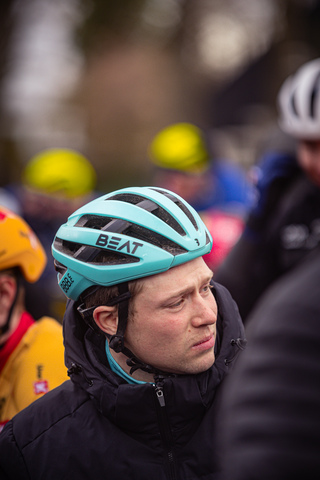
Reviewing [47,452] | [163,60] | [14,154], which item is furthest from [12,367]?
[163,60]

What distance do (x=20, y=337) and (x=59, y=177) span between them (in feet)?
17.3

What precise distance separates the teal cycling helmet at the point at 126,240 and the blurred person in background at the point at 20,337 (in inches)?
24.0

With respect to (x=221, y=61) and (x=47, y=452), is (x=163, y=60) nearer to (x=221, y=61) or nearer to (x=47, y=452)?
(x=221, y=61)

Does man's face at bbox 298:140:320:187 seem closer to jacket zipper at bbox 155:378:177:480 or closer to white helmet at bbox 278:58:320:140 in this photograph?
white helmet at bbox 278:58:320:140

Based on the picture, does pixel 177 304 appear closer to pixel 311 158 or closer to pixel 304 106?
pixel 311 158

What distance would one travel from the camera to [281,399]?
1156mm

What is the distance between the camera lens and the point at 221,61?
28859mm

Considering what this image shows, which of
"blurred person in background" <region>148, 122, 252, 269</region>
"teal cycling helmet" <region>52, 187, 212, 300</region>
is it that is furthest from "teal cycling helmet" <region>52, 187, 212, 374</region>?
"blurred person in background" <region>148, 122, 252, 269</region>

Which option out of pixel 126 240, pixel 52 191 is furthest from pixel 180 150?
pixel 126 240

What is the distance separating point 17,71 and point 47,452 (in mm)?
23903

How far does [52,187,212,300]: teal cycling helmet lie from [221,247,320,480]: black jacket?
37.1 inches

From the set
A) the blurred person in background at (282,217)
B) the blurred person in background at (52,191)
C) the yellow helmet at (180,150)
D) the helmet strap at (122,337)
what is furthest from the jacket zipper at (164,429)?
the yellow helmet at (180,150)

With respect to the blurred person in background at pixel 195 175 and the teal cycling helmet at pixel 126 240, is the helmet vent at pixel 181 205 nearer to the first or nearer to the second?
the teal cycling helmet at pixel 126 240

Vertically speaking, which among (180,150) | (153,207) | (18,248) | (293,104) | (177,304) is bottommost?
(180,150)
